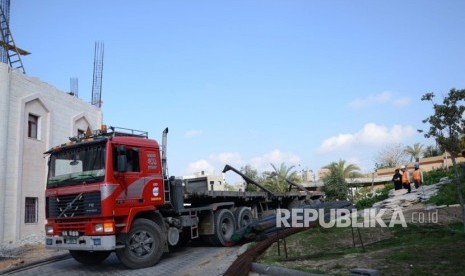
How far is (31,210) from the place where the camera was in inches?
774

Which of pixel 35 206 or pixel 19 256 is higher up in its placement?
pixel 35 206

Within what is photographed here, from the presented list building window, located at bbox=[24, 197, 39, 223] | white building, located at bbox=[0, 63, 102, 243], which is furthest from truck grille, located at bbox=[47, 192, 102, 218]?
building window, located at bbox=[24, 197, 39, 223]

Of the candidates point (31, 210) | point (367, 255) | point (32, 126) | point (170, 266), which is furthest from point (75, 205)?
point (32, 126)

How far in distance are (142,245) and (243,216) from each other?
5.12 metres

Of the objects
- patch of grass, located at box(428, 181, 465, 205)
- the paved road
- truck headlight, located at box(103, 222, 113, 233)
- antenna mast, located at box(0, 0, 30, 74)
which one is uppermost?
antenna mast, located at box(0, 0, 30, 74)

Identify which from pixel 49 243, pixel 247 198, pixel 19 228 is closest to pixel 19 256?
pixel 19 228

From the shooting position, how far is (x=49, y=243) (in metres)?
11.2

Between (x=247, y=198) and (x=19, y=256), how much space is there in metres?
8.02

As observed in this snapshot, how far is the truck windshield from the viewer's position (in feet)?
35.0

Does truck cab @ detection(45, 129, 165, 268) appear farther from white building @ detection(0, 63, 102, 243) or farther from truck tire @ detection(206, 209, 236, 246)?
white building @ detection(0, 63, 102, 243)

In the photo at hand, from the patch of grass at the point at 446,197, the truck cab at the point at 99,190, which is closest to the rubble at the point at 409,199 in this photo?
the patch of grass at the point at 446,197

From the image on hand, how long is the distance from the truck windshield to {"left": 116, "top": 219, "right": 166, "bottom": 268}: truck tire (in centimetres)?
161

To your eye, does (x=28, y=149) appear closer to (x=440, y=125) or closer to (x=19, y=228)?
(x=19, y=228)

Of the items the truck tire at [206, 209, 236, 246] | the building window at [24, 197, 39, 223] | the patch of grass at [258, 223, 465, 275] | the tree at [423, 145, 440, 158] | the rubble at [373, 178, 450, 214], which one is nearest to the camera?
the patch of grass at [258, 223, 465, 275]
